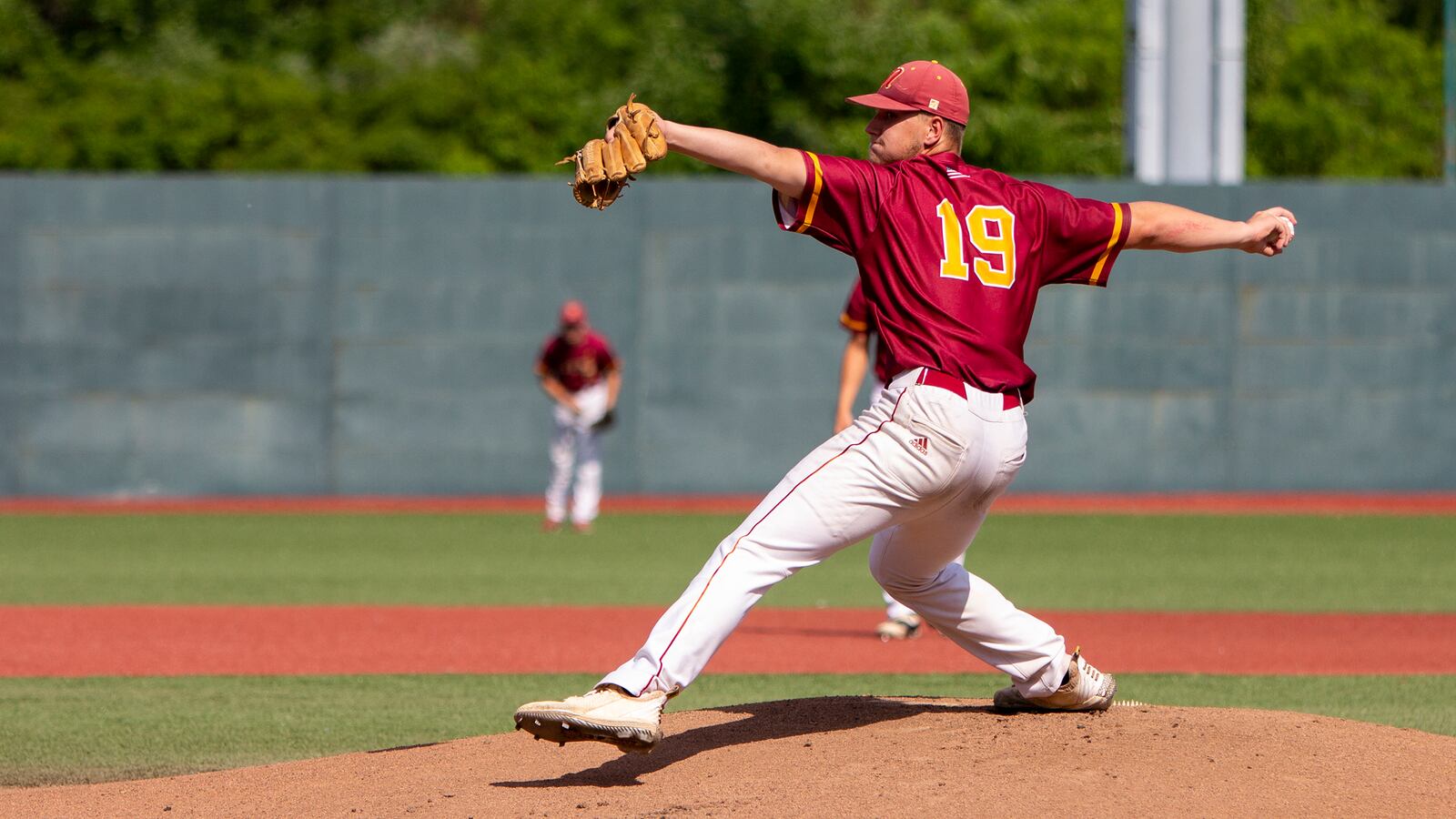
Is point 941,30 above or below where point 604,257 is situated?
above

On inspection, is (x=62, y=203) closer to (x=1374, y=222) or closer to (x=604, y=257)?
(x=604, y=257)

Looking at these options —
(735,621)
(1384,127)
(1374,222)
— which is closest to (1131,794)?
(735,621)

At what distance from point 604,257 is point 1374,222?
7.91 m

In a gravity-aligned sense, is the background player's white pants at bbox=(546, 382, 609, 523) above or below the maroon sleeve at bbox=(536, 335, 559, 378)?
below

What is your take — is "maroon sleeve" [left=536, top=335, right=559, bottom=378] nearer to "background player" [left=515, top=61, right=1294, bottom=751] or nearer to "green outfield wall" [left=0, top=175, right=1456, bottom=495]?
"green outfield wall" [left=0, top=175, right=1456, bottom=495]

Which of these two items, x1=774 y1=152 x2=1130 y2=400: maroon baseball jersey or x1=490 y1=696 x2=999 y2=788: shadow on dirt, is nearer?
x1=774 y1=152 x2=1130 y2=400: maroon baseball jersey

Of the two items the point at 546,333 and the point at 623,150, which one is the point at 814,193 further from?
the point at 546,333

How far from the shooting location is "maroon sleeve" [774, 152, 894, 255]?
4.55 metres

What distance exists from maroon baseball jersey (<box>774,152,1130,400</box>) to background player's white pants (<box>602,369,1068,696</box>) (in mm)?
115

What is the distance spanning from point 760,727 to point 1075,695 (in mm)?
940

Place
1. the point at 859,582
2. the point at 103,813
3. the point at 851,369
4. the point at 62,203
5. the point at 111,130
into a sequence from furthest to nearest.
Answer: the point at 111,130, the point at 62,203, the point at 859,582, the point at 851,369, the point at 103,813

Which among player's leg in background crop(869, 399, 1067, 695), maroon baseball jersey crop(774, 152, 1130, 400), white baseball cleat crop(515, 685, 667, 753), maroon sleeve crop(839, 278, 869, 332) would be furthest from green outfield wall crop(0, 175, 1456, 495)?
white baseball cleat crop(515, 685, 667, 753)

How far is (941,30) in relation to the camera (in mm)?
32969

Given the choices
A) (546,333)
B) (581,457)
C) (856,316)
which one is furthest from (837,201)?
(546,333)
